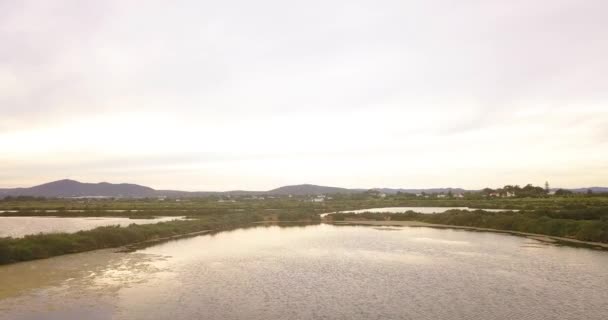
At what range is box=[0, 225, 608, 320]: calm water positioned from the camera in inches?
611

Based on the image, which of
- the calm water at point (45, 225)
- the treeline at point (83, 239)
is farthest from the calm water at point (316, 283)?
the calm water at point (45, 225)

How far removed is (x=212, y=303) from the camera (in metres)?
16.7

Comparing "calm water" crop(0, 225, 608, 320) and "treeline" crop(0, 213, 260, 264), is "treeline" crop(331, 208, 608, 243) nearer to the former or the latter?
"calm water" crop(0, 225, 608, 320)

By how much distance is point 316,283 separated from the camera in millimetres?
20062

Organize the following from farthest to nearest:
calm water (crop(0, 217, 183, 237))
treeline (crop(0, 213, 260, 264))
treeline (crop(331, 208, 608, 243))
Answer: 1. calm water (crop(0, 217, 183, 237))
2. treeline (crop(331, 208, 608, 243))
3. treeline (crop(0, 213, 260, 264))

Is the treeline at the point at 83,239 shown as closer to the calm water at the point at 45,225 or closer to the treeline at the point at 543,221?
the calm water at the point at 45,225

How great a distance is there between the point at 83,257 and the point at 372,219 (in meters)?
38.7

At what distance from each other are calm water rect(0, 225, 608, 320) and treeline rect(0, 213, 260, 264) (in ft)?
4.18

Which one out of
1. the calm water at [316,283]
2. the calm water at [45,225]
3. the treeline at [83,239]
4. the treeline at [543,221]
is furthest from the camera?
the calm water at [45,225]

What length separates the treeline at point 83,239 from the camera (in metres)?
24.7

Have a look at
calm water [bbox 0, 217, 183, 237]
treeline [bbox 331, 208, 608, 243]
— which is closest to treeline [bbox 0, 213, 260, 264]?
calm water [bbox 0, 217, 183, 237]

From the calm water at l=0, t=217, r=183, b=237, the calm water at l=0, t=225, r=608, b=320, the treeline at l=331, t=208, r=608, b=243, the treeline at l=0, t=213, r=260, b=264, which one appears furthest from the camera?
the calm water at l=0, t=217, r=183, b=237

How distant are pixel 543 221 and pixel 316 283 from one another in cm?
2828

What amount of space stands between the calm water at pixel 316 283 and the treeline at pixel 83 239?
50.2 inches
